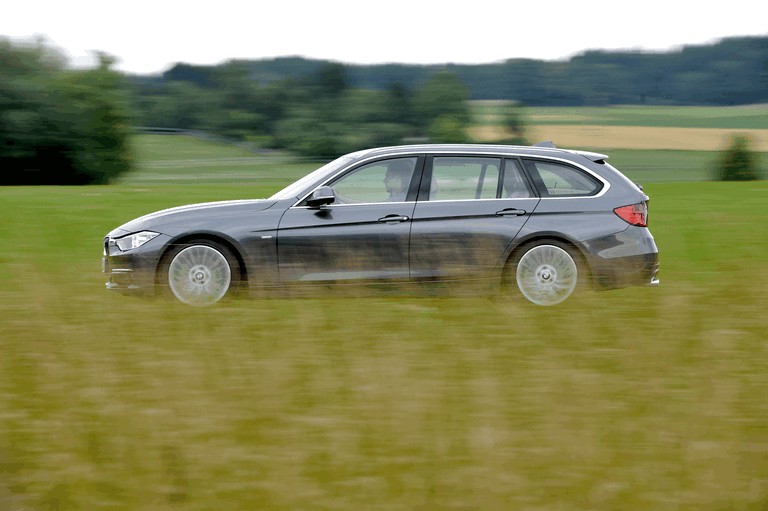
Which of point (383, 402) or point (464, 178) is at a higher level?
point (464, 178)

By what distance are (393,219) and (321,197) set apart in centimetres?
63

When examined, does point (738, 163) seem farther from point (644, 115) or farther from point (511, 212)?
point (511, 212)

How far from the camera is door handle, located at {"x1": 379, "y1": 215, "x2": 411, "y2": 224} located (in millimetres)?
9250

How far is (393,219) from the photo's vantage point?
926 centimetres

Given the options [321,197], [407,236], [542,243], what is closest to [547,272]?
[542,243]

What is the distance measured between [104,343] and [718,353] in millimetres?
3667

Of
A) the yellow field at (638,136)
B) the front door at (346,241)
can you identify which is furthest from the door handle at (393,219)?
the yellow field at (638,136)

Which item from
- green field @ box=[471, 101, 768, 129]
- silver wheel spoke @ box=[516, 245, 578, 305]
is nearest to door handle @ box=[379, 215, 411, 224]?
silver wheel spoke @ box=[516, 245, 578, 305]

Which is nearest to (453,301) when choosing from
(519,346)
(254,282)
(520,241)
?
(520,241)

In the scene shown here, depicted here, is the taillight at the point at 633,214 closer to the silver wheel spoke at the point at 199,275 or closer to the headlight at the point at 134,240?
the silver wheel spoke at the point at 199,275

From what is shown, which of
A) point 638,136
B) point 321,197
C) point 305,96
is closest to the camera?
point 321,197

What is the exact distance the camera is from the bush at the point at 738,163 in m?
58.1

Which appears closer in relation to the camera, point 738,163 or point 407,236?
point 407,236

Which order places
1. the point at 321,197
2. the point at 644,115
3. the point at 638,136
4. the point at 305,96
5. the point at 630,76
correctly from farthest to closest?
the point at 305,96 → the point at 644,115 → the point at 638,136 → the point at 630,76 → the point at 321,197
